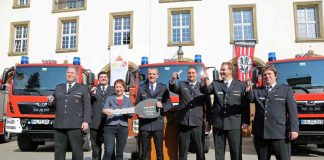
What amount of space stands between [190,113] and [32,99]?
4875 mm

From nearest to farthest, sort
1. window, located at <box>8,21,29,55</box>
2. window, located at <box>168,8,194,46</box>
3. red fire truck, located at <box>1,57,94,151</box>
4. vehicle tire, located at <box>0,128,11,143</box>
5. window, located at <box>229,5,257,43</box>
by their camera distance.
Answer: red fire truck, located at <box>1,57,94,151</box>
vehicle tire, located at <box>0,128,11,143</box>
window, located at <box>229,5,257,43</box>
window, located at <box>168,8,194,46</box>
window, located at <box>8,21,29,55</box>

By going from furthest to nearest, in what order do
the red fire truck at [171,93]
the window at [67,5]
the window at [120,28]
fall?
the window at [67,5], the window at [120,28], the red fire truck at [171,93]

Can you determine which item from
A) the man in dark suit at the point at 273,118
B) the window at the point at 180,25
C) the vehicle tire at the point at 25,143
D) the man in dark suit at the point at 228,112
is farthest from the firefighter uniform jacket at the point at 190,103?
the window at the point at 180,25

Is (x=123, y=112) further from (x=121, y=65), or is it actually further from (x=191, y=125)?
(x=121, y=65)

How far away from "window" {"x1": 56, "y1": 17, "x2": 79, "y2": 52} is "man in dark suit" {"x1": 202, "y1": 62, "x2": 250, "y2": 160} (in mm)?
15986

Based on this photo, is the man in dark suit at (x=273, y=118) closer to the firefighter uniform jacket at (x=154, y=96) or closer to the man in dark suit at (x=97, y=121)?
the firefighter uniform jacket at (x=154, y=96)

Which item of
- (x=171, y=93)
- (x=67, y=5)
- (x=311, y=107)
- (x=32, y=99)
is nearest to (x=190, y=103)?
(x=171, y=93)

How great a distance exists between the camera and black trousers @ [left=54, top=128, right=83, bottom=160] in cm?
489

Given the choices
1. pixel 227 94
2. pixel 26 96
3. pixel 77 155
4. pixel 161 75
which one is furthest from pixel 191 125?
pixel 26 96

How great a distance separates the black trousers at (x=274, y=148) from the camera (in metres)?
4.23

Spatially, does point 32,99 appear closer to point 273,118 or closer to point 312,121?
point 273,118

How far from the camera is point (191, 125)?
495cm

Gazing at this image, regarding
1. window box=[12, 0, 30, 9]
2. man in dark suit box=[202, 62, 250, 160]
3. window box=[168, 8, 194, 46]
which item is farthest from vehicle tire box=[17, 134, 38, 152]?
window box=[12, 0, 30, 9]

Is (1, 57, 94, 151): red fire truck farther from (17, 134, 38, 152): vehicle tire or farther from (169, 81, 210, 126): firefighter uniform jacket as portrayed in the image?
(169, 81, 210, 126): firefighter uniform jacket
